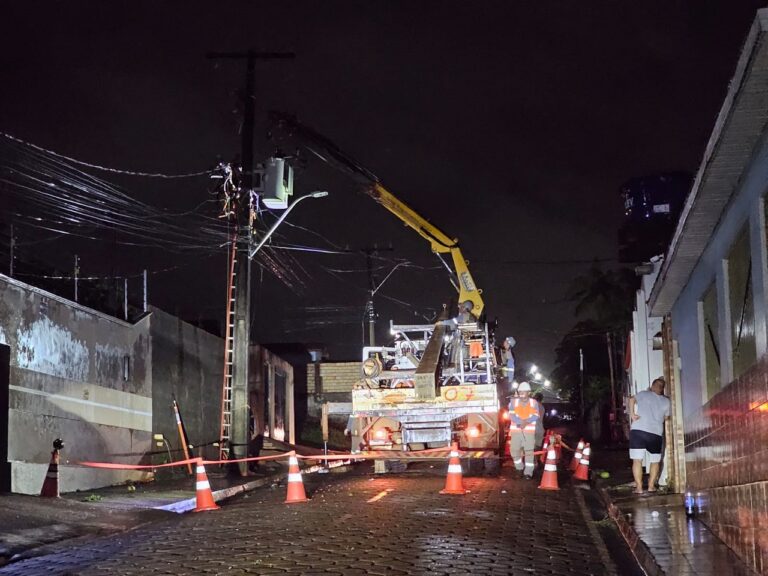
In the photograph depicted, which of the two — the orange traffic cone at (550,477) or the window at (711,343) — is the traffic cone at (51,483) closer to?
the orange traffic cone at (550,477)

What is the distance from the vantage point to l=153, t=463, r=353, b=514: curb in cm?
1400

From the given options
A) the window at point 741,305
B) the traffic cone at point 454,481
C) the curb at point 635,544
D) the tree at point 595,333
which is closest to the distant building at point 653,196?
the tree at point 595,333

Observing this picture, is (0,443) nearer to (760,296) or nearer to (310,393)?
(760,296)

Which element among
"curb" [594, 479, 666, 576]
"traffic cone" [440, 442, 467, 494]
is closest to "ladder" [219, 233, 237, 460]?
"traffic cone" [440, 442, 467, 494]

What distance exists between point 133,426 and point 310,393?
938 inches

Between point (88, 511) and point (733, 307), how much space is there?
9.32 meters

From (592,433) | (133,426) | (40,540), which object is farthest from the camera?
(592,433)

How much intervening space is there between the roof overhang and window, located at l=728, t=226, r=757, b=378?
0.53m

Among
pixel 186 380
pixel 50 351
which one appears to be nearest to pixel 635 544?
pixel 50 351

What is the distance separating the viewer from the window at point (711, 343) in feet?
32.0

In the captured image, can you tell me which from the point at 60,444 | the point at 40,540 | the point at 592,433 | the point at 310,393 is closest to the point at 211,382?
the point at 60,444

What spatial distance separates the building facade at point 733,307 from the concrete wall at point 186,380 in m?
13.1

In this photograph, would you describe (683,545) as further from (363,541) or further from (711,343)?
(363,541)

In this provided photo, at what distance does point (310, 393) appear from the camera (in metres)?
42.6
